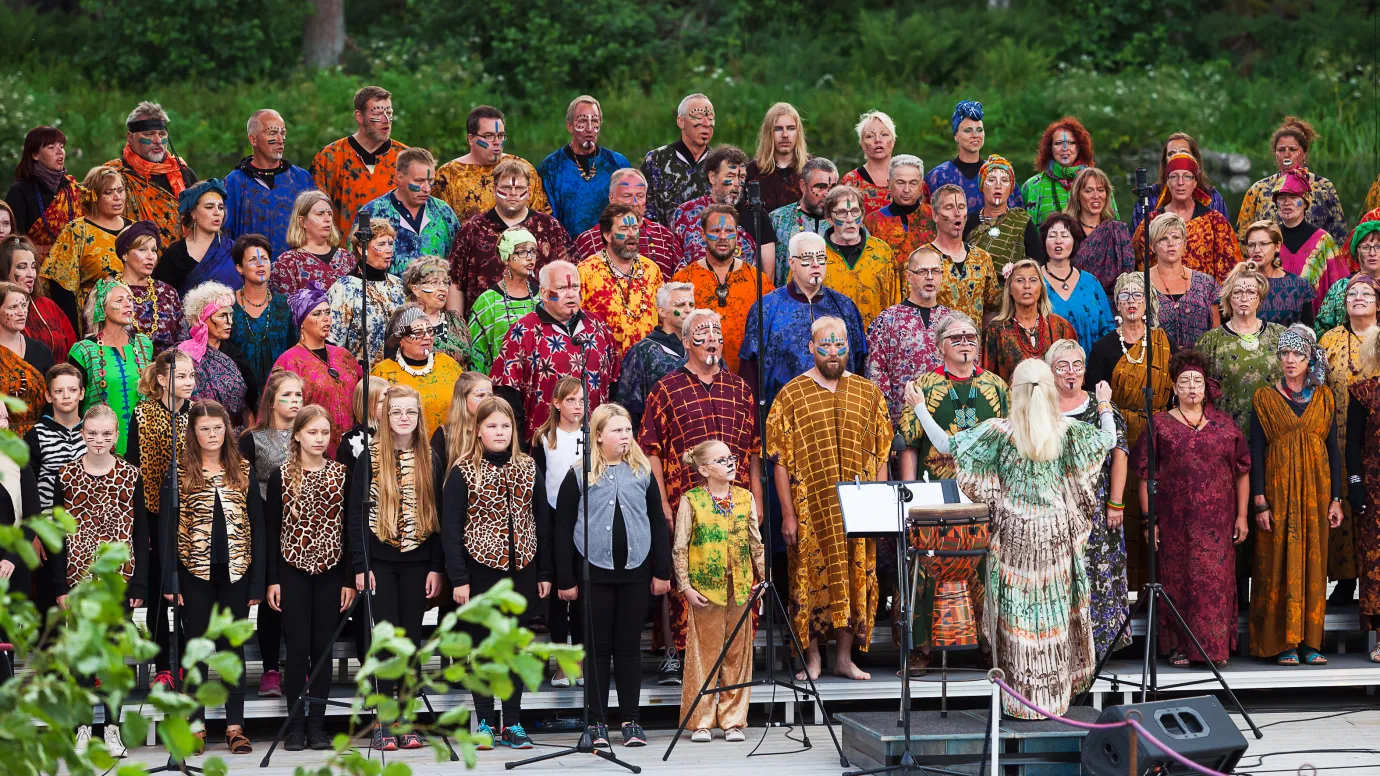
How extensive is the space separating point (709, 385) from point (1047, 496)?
1.57 m

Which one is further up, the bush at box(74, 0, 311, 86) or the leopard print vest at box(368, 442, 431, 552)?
the bush at box(74, 0, 311, 86)

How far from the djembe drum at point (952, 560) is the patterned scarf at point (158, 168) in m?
4.16

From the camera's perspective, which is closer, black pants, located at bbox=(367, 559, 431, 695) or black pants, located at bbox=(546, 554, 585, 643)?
black pants, located at bbox=(367, 559, 431, 695)

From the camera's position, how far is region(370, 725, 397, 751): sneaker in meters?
6.85

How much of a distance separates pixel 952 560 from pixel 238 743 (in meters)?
2.88

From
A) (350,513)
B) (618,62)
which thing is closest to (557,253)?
(350,513)

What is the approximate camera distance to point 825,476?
750cm

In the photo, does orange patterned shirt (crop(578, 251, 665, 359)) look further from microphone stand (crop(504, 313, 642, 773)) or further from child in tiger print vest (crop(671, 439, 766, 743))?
child in tiger print vest (crop(671, 439, 766, 743))

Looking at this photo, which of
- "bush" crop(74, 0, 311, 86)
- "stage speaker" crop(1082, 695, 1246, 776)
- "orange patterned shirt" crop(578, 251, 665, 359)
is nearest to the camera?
"stage speaker" crop(1082, 695, 1246, 776)

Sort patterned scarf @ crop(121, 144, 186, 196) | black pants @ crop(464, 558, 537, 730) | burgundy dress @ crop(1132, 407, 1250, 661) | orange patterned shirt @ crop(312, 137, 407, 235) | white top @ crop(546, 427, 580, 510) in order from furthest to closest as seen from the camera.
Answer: orange patterned shirt @ crop(312, 137, 407, 235), patterned scarf @ crop(121, 144, 186, 196), burgundy dress @ crop(1132, 407, 1250, 661), white top @ crop(546, 427, 580, 510), black pants @ crop(464, 558, 537, 730)

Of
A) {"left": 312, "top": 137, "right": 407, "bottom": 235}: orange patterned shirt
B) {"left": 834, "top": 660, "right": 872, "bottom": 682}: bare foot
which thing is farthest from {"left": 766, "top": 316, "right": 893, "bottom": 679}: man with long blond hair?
{"left": 312, "top": 137, "right": 407, "bottom": 235}: orange patterned shirt

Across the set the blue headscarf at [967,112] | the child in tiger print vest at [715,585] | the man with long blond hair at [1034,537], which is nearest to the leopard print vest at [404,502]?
the child in tiger print vest at [715,585]

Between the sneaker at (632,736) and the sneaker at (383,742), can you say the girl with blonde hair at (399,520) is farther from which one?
the sneaker at (632,736)

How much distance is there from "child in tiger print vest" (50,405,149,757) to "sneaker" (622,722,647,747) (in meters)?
1.97
